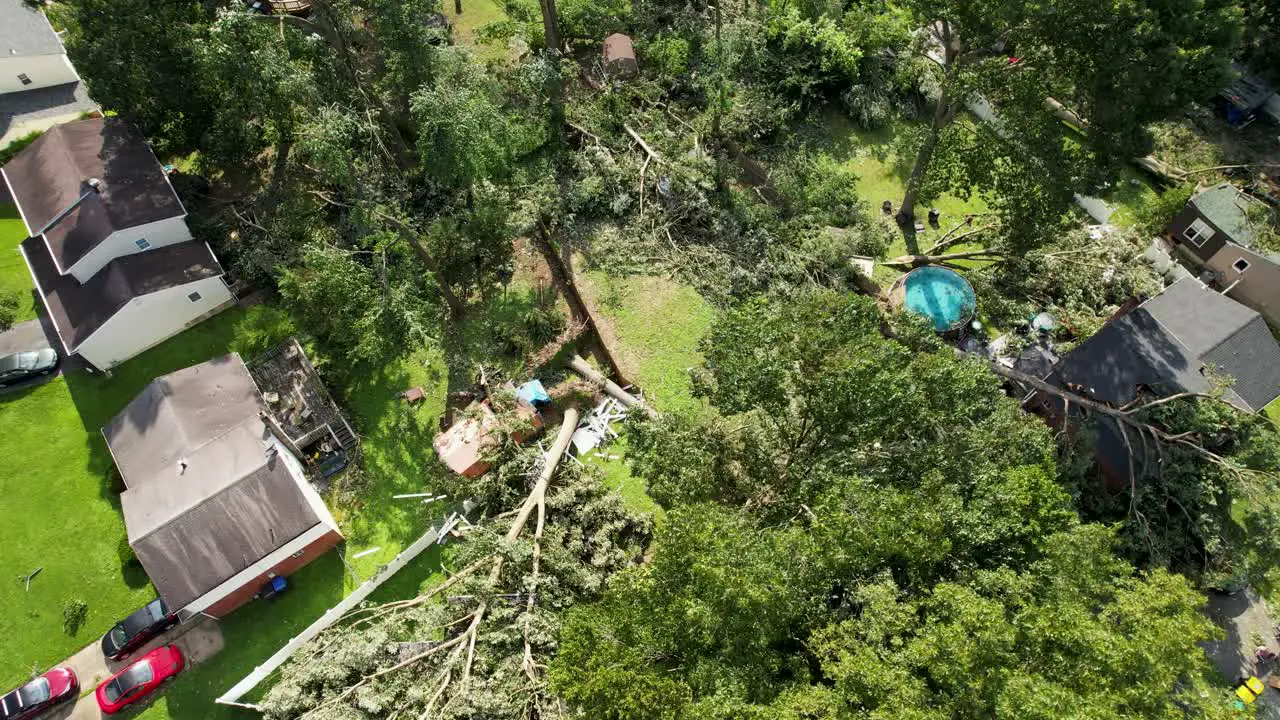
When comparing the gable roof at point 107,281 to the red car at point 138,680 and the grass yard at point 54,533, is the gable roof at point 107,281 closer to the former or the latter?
the grass yard at point 54,533

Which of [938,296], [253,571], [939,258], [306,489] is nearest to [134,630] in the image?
[253,571]

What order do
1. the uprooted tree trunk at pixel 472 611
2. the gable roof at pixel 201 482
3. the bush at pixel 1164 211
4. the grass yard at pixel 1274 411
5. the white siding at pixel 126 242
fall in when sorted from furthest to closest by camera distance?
the bush at pixel 1164 211, the grass yard at pixel 1274 411, the white siding at pixel 126 242, the gable roof at pixel 201 482, the uprooted tree trunk at pixel 472 611

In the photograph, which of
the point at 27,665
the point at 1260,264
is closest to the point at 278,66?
the point at 27,665

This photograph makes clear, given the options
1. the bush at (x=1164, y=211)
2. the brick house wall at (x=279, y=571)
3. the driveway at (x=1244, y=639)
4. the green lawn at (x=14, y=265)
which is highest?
the green lawn at (x=14, y=265)

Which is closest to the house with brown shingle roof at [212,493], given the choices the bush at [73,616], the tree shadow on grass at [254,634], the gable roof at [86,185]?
the tree shadow on grass at [254,634]

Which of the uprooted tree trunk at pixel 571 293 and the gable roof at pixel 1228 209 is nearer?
the uprooted tree trunk at pixel 571 293

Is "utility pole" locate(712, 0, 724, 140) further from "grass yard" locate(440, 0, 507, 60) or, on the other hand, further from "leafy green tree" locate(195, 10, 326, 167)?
"leafy green tree" locate(195, 10, 326, 167)
